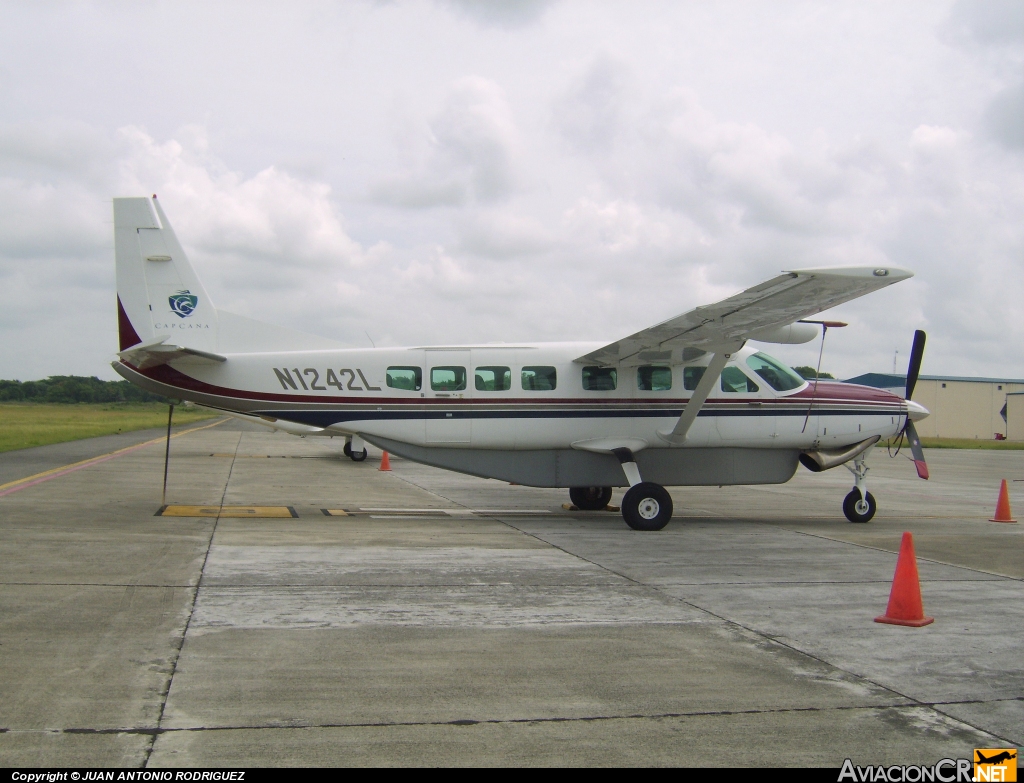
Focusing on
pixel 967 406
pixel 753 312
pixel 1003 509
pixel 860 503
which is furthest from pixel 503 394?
pixel 967 406

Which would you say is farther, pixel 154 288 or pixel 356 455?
pixel 356 455

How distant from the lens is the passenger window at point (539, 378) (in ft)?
45.4

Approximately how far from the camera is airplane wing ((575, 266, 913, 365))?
32.8 ft

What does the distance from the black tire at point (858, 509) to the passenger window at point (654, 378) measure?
373cm

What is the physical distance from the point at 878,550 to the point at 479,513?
255 inches

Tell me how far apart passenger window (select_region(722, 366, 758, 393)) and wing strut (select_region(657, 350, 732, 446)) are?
0.46m

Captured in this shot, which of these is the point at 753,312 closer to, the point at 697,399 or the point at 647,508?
the point at 697,399

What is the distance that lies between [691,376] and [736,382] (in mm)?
740

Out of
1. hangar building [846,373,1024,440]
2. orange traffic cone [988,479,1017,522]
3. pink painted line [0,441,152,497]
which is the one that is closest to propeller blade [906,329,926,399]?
orange traffic cone [988,479,1017,522]

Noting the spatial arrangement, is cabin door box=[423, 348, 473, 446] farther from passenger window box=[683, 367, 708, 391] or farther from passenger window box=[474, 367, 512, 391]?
passenger window box=[683, 367, 708, 391]

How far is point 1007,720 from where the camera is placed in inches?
190

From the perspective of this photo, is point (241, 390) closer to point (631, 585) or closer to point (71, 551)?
point (71, 551)

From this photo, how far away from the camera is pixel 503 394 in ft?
45.0

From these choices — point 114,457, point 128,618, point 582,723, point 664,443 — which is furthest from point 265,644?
point 114,457
